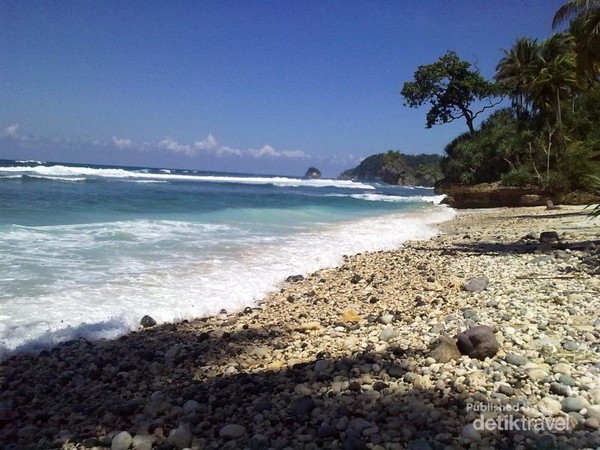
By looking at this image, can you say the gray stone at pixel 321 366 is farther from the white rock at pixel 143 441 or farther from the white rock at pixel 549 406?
the white rock at pixel 549 406

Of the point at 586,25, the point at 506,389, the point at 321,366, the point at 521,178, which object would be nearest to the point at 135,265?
the point at 321,366

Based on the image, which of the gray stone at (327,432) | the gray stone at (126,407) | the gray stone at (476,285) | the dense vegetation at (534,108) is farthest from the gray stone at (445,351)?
the dense vegetation at (534,108)

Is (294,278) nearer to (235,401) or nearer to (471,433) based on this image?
(235,401)

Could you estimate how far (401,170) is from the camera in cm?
13325

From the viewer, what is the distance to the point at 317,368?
12.2ft

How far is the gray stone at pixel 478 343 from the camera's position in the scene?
3.59 m

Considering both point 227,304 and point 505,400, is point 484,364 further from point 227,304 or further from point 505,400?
point 227,304

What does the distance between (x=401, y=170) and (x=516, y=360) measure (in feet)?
439

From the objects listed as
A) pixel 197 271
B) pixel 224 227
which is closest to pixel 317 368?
pixel 197 271

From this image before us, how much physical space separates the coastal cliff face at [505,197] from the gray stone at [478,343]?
A: 20.0m

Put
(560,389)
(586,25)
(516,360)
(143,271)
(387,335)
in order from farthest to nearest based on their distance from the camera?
(586,25) < (143,271) < (387,335) < (516,360) < (560,389)

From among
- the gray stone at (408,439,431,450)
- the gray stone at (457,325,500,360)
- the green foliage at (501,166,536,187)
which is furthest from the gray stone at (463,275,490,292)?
the green foliage at (501,166,536,187)

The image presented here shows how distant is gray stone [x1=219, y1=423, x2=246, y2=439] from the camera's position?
2.83m

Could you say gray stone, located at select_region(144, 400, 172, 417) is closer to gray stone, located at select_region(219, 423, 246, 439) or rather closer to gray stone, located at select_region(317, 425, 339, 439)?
gray stone, located at select_region(219, 423, 246, 439)
